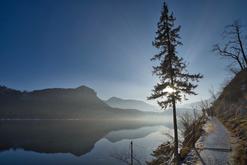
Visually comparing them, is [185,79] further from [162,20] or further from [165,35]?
[162,20]

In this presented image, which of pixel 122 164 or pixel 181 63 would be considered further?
pixel 122 164

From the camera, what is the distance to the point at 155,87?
1839cm

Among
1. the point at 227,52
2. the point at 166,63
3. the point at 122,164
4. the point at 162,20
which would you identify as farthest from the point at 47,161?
the point at 227,52

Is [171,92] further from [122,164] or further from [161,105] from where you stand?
[122,164]

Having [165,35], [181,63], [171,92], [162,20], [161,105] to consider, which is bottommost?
[161,105]

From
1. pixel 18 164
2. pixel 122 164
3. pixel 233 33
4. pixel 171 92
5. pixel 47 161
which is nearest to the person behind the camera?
pixel 171 92

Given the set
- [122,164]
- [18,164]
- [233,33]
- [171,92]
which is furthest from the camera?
[18,164]

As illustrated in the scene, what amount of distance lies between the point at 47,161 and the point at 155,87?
2961 cm

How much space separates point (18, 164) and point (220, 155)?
118 ft

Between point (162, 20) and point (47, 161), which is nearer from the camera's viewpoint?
point (162, 20)

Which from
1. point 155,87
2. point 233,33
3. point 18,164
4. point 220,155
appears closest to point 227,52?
point 233,33

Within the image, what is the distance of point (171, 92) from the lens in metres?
17.8

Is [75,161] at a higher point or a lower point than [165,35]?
lower

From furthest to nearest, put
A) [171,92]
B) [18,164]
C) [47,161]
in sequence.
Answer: [47,161] → [18,164] → [171,92]
